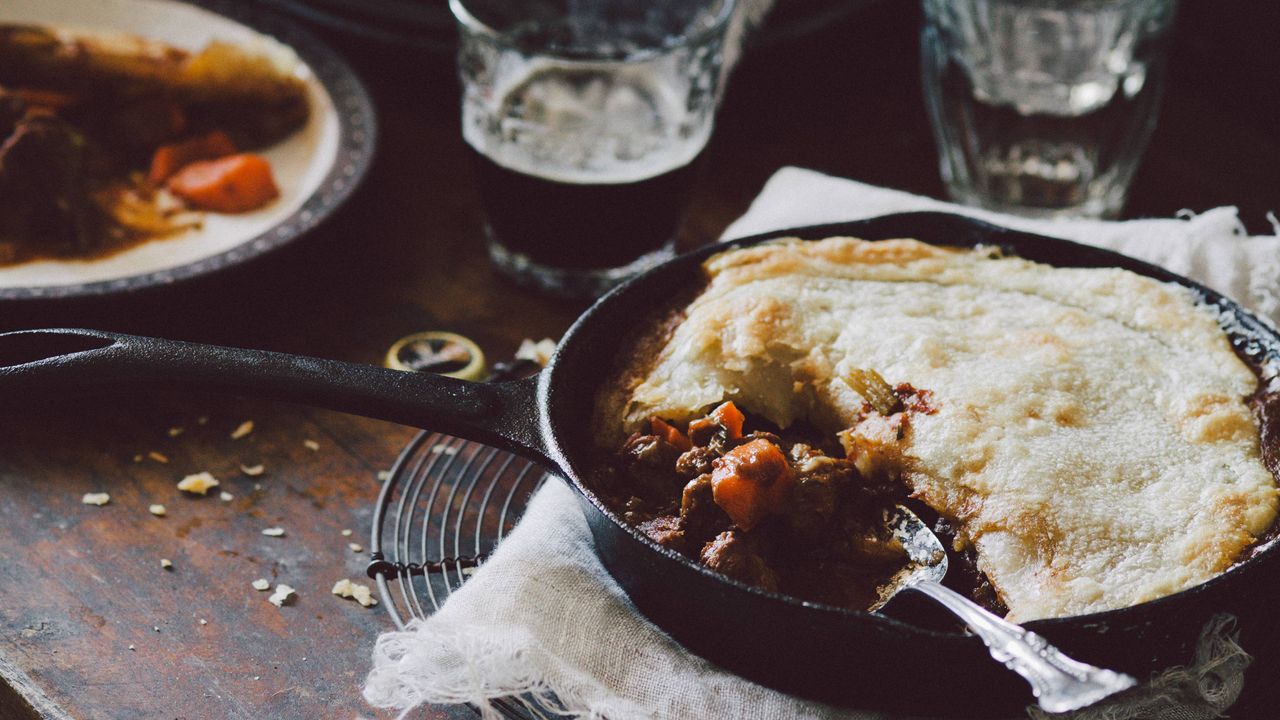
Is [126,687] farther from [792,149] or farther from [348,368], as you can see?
[792,149]

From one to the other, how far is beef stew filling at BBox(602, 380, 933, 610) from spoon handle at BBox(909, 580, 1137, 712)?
0.28 metres

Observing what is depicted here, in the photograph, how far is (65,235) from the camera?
2.70 m

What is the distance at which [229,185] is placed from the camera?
2848 mm

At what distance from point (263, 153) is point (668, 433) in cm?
161

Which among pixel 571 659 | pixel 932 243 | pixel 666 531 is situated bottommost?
pixel 571 659

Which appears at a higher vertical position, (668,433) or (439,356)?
(668,433)

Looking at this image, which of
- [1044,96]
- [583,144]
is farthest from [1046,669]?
[1044,96]

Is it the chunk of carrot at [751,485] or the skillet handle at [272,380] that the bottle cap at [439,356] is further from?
the chunk of carrot at [751,485]

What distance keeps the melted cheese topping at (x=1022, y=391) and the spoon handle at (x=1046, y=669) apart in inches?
5.1

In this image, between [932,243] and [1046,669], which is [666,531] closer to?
[1046,669]

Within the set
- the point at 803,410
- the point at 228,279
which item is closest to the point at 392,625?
the point at 803,410

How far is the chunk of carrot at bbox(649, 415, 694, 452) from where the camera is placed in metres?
1.93

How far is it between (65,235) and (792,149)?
1818 mm

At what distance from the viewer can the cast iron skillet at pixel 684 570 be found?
Answer: 4.96ft
